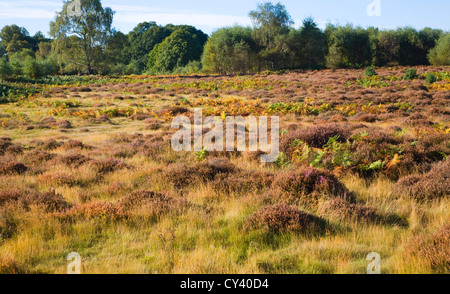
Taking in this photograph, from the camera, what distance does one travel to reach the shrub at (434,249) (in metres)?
3.03

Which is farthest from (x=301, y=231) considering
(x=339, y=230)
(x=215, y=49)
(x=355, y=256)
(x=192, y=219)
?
(x=215, y=49)

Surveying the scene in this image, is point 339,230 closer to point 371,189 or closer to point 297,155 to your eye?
point 371,189

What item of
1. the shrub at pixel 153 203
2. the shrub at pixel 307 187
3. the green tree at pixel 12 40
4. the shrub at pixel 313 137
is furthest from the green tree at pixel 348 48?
the green tree at pixel 12 40

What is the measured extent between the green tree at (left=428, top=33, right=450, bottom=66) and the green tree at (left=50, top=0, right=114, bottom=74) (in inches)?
2022

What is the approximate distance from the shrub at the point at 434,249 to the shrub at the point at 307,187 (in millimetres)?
1524

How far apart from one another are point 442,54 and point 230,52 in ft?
109

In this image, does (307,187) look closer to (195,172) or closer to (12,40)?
(195,172)

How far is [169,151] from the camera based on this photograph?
9227mm

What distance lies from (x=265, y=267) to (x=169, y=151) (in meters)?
6.50

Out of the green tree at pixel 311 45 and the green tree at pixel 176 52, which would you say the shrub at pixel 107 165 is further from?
the green tree at pixel 176 52

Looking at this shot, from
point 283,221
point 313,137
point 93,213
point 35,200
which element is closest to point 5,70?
point 35,200

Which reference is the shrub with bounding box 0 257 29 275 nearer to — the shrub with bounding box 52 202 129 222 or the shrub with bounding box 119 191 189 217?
the shrub with bounding box 52 202 129 222

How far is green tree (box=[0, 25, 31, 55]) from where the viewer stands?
6512 cm

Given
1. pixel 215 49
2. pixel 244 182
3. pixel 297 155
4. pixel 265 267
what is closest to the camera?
pixel 265 267
